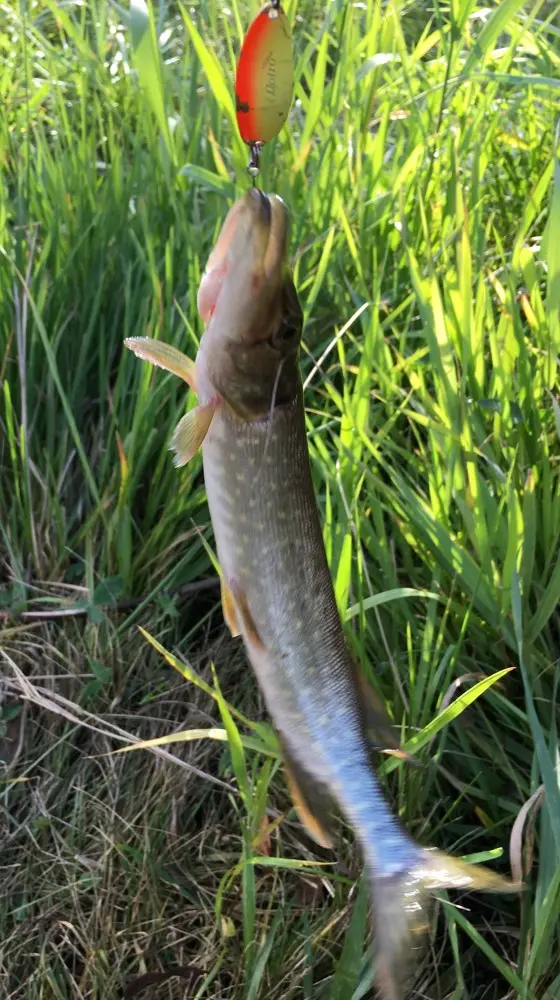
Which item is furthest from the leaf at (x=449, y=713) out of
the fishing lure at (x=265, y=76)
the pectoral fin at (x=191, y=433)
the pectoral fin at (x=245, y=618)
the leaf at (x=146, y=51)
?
the leaf at (x=146, y=51)

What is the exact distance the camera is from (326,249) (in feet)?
5.12

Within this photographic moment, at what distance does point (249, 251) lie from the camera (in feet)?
3.01

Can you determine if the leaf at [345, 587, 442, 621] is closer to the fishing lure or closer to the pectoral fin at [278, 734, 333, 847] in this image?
the pectoral fin at [278, 734, 333, 847]

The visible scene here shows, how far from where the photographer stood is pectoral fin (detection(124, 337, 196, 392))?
0.94 m

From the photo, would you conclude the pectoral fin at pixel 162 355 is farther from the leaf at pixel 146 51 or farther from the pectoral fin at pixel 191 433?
the leaf at pixel 146 51

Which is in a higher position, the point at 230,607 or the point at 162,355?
the point at 162,355

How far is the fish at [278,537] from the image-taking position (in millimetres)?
955

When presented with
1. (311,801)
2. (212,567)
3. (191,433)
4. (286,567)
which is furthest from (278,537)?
(212,567)

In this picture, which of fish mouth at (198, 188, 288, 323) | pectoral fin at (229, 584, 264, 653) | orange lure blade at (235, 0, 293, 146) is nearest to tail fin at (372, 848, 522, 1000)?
pectoral fin at (229, 584, 264, 653)

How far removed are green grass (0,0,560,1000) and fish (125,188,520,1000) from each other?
0.13 m

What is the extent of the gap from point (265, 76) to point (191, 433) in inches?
14.4

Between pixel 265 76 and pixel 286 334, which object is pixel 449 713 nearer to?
pixel 286 334

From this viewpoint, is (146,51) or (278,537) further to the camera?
(146,51)

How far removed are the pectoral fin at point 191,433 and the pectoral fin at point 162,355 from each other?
4 cm
